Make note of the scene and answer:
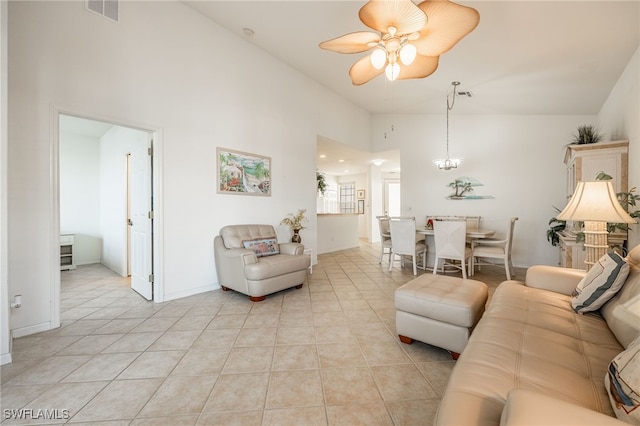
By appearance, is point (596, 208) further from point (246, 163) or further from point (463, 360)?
point (246, 163)

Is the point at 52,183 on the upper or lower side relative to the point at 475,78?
lower

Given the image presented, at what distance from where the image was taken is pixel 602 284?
1.57 meters

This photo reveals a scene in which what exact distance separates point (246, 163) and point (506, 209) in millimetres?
4921

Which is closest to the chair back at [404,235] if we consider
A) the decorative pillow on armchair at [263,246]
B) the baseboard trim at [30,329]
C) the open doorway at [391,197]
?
the decorative pillow on armchair at [263,246]

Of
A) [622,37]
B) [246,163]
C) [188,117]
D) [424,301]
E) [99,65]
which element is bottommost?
[424,301]

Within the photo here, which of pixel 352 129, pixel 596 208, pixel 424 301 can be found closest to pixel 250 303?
pixel 424 301

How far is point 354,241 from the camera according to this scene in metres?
7.49

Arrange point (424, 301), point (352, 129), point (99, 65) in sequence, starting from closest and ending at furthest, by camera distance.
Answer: point (424, 301)
point (99, 65)
point (352, 129)

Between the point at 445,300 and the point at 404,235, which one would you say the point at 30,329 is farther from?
the point at 404,235

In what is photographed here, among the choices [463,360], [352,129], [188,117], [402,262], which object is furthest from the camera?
[352,129]

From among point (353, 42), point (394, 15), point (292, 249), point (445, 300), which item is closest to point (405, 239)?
point (292, 249)

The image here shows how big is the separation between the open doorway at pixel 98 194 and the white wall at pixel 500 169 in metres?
5.24

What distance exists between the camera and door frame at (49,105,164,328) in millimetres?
2354

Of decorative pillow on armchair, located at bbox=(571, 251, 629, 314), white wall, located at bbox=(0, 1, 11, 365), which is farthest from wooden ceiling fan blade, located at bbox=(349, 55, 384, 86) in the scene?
white wall, located at bbox=(0, 1, 11, 365)
